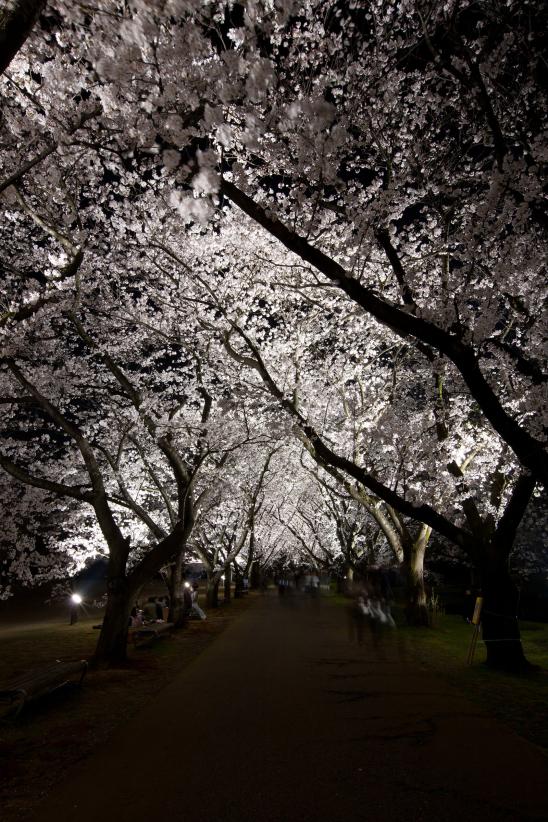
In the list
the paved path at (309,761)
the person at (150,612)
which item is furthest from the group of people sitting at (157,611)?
the paved path at (309,761)

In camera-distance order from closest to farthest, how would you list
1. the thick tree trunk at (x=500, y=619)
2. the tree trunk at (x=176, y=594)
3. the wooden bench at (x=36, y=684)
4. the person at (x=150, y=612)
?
1. the wooden bench at (x=36, y=684)
2. the thick tree trunk at (x=500, y=619)
3. the tree trunk at (x=176, y=594)
4. the person at (x=150, y=612)

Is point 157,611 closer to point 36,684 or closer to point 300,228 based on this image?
point 36,684

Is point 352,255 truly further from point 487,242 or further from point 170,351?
point 170,351

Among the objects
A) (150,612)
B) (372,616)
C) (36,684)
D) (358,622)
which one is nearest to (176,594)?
(150,612)

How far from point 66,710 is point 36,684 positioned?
788 millimetres

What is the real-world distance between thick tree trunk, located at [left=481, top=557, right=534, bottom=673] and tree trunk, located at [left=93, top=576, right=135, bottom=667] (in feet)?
25.0

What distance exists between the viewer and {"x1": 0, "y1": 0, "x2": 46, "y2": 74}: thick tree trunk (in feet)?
11.9

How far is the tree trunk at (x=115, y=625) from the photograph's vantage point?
420 inches

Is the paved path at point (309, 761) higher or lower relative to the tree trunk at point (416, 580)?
lower

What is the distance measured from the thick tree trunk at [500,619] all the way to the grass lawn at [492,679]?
372 mm

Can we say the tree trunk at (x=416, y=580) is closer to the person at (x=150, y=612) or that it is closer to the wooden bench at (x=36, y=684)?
the person at (x=150, y=612)

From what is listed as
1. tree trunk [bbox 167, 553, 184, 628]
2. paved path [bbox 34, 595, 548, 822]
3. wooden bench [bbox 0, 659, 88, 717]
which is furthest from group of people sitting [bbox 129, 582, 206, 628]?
paved path [bbox 34, 595, 548, 822]

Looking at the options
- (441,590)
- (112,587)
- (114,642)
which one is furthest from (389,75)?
(441,590)

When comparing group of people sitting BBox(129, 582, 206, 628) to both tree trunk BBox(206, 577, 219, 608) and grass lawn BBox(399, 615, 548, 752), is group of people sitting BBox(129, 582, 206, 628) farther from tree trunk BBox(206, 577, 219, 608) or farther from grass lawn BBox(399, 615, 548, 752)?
grass lawn BBox(399, 615, 548, 752)
